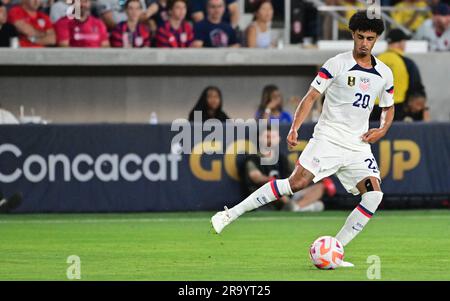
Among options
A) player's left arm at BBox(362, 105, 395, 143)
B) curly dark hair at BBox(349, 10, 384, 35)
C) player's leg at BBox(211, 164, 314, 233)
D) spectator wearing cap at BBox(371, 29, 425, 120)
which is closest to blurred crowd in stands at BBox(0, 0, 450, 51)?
Result: spectator wearing cap at BBox(371, 29, 425, 120)

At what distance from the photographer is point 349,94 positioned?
1105 centimetres

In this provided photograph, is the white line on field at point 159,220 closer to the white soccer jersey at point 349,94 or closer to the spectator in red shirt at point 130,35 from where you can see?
the white soccer jersey at point 349,94

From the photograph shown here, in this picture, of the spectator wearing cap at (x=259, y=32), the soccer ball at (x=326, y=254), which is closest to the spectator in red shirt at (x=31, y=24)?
the spectator wearing cap at (x=259, y=32)

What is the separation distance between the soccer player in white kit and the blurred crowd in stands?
31.1 feet

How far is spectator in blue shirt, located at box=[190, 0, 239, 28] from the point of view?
21.3 m

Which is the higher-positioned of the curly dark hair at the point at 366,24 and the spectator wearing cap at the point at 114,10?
the spectator wearing cap at the point at 114,10

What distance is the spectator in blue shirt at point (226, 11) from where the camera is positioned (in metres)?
21.3

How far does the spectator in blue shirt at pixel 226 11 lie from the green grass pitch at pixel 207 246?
5.08 m

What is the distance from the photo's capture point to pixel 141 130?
1753 cm

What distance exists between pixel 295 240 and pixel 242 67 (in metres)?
9.17

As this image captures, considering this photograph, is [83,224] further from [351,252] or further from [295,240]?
[351,252]

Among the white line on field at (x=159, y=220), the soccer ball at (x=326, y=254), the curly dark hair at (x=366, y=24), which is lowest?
the white line on field at (x=159, y=220)

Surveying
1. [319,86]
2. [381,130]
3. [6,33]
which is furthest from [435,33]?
[319,86]
